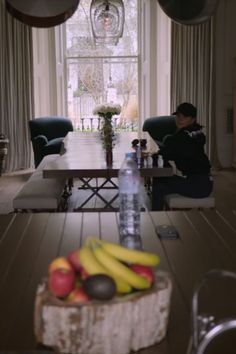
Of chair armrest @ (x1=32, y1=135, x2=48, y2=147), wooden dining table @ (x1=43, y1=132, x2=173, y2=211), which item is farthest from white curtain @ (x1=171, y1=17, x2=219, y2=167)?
wooden dining table @ (x1=43, y1=132, x2=173, y2=211)

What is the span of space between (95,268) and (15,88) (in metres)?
7.88

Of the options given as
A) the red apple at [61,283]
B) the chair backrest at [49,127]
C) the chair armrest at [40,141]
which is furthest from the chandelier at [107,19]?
the red apple at [61,283]

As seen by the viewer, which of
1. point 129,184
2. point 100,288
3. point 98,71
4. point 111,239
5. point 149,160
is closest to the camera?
point 100,288

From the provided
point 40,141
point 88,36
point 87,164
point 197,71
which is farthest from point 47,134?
point 87,164

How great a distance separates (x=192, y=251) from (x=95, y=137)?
5230 mm

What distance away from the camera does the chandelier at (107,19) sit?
581 centimetres

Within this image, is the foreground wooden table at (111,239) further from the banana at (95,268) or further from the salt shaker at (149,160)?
the salt shaker at (149,160)

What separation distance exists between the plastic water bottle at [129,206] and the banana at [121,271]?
0.55m

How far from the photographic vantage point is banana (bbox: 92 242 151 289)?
3.91 ft

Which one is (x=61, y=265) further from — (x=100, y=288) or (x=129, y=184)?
(x=129, y=184)

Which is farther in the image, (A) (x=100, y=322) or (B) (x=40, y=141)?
(B) (x=40, y=141)

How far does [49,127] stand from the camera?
8.51 metres

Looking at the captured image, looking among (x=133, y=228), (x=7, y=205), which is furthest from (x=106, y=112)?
(x=133, y=228)

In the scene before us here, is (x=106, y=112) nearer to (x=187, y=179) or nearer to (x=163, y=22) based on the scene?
(x=187, y=179)
